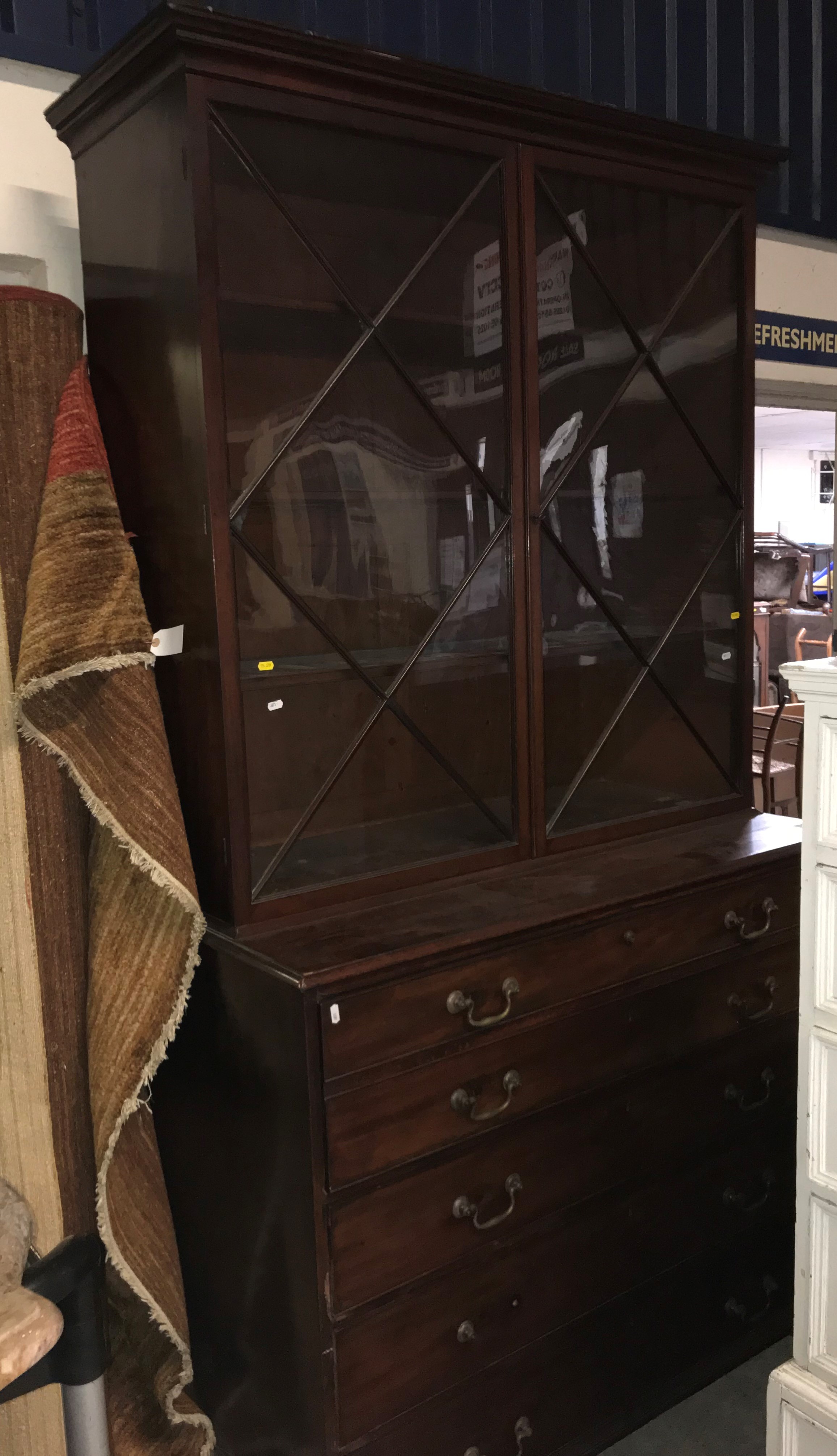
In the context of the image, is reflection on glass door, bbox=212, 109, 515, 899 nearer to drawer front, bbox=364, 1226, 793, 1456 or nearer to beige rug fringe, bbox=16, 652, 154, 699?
beige rug fringe, bbox=16, 652, 154, 699

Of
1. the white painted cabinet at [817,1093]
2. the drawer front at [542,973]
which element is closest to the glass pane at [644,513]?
the drawer front at [542,973]

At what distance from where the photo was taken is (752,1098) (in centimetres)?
203

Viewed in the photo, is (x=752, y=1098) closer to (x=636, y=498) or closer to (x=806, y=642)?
(x=636, y=498)

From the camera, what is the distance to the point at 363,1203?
1.50 metres

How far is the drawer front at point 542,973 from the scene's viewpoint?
1478 mm

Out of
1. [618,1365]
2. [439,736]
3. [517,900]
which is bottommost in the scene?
[618,1365]

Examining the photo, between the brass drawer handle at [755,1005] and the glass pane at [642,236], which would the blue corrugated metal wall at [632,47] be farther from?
the brass drawer handle at [755,1005]

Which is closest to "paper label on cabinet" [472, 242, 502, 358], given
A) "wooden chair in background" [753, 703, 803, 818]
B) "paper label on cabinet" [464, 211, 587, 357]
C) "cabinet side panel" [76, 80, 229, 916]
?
"paper label on cabinet" [464, 211, 587, 357]

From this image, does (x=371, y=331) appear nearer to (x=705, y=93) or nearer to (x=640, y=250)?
(x=640, y=250)

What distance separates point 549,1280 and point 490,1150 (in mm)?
272

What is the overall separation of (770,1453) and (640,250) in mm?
1900

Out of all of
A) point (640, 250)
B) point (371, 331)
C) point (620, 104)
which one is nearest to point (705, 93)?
point (620, 104)

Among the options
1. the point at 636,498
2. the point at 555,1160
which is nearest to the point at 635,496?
the point at 636,498

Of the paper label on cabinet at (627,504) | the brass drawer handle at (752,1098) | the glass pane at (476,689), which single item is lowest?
the brass drawer handle at (752,1098)
